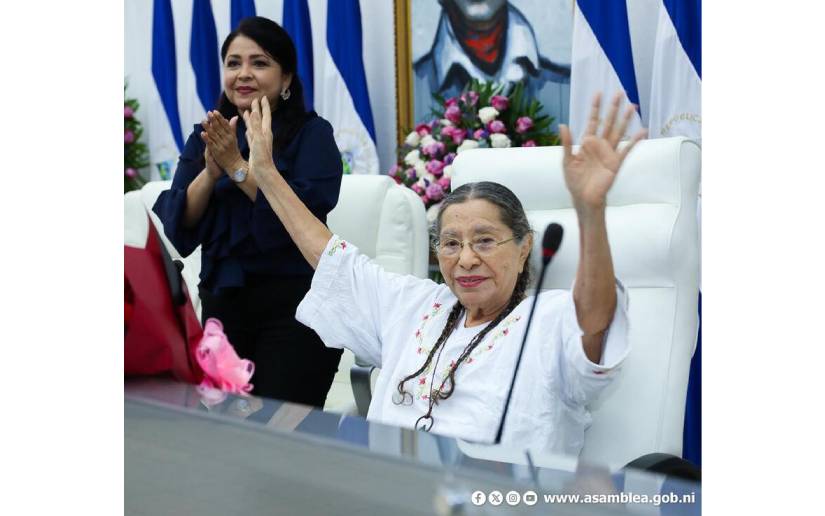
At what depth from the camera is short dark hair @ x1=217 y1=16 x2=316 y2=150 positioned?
1.02 metres

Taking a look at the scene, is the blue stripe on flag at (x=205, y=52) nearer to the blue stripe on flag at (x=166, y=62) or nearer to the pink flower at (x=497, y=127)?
the blue stripe on flag at (x=166, y=62)

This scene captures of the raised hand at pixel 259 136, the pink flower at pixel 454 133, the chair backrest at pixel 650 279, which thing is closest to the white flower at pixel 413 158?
the pink flower at pixel 454 133

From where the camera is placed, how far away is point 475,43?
287 cm

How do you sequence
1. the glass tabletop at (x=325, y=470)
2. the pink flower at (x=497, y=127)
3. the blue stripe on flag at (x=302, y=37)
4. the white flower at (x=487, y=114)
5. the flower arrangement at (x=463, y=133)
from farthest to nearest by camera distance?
the white flower at (x=487, y=114), the pink flower at (x=497, y=127), the flower arrangement at (x=463, y=133), the blue stripe on flag at (x=302, y=37), the glass tabletop at (x=325, y=470)

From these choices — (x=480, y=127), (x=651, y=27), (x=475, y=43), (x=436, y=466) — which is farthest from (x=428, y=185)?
(x=475, y=43)

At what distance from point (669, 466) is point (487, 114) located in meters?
1.04

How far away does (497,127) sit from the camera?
164 cm

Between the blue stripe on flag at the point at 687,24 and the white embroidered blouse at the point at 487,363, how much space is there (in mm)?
299

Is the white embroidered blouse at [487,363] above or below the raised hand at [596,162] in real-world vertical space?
below

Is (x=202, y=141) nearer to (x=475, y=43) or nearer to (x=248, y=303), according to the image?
(x=248, y=303)

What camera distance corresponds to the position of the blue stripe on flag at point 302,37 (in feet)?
3.68

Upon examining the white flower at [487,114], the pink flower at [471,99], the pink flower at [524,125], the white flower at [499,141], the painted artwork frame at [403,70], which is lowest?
the white flower at [499,141]

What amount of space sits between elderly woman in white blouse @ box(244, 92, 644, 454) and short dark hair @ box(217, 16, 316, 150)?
0.03m

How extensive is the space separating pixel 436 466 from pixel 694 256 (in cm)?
66
